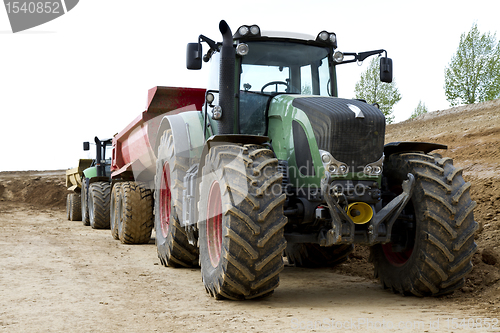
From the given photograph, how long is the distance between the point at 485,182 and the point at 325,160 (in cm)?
743

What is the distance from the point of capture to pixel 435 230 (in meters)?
5.52

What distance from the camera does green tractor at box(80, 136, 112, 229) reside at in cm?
1520

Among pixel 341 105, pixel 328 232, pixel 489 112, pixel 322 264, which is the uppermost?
pixel 489 112

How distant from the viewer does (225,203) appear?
17.3ft

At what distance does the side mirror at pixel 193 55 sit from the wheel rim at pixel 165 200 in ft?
8.53

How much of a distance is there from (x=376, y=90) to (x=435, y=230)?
33.1 metres

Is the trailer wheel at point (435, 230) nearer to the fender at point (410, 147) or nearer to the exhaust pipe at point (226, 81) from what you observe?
the fender at point (410, 147)

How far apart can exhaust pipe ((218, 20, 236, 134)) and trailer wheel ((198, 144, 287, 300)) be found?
92 centimetres

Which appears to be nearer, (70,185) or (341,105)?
(341,105)

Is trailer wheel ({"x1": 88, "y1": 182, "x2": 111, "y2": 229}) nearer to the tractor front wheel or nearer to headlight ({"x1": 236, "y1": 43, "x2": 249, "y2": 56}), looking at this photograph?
the tractor front wheel

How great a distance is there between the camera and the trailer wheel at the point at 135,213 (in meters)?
11.0

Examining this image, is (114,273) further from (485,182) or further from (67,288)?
(485,182)

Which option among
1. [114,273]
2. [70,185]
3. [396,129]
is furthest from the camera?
[396,129]

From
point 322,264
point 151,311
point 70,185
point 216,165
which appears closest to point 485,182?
point 322,264
